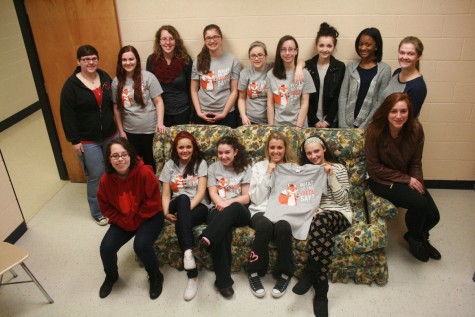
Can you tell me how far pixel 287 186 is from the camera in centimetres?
286

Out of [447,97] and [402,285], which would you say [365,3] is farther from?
[402,285]

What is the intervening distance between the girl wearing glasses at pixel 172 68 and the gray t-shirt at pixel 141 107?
11 centimetres

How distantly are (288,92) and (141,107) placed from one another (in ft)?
4.12

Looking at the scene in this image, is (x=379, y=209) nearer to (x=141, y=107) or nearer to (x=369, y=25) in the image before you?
(x=369, y=25)

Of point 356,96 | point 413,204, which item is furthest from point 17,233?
point 413,204

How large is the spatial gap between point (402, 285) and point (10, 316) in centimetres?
267

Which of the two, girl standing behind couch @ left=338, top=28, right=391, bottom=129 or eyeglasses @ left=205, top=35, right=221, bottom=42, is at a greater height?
eyeglasses @ left=205, top=35, right=221, bottom=42

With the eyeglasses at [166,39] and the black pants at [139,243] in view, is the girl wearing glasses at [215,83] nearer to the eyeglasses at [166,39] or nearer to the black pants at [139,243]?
the eyeglasses at [166,39]

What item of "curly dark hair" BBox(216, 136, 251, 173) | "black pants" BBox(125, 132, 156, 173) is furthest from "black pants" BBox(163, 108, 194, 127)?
"curly dark hair" BBox(216, 136, 251, 173)

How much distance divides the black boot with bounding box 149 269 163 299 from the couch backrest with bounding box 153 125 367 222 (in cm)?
85

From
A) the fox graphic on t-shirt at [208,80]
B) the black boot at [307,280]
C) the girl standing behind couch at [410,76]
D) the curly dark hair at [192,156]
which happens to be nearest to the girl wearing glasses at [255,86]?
the fox graphic on t-shirt at [208,80]

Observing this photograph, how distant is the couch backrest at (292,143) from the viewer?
3.03 meters

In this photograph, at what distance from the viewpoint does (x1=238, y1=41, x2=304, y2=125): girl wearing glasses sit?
3271 millimetres

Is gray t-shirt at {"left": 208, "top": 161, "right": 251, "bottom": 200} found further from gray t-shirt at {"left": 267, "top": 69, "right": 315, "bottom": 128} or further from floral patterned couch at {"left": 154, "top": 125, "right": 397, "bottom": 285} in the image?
gray t-shirt at {"left": 267, "top": 69, "right": 315, "bottom": 128}
